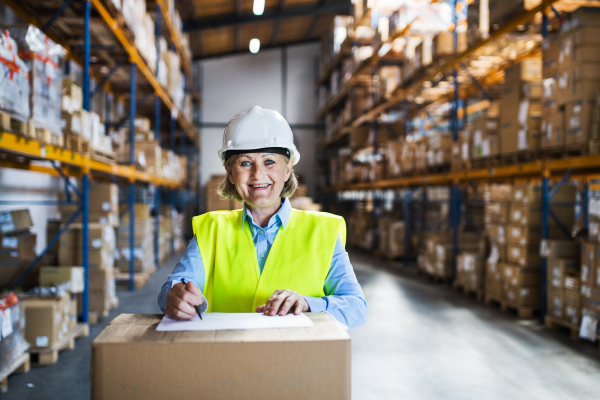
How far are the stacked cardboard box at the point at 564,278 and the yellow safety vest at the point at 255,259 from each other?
13.5 ft

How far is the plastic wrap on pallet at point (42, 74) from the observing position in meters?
3.55

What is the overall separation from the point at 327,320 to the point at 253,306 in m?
0.48

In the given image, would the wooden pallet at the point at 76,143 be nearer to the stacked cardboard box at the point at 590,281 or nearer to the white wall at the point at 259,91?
the stacked cardboard box at the point at 590,281

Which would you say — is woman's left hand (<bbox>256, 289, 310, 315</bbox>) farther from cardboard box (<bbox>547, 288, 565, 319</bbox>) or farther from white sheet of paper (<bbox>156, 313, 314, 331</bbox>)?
cardboard box (<bbox>547, 288, 565, 319</bbox>)

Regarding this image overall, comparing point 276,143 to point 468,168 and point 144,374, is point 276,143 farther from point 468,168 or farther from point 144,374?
point 468,168

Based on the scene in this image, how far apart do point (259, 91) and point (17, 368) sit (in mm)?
15525

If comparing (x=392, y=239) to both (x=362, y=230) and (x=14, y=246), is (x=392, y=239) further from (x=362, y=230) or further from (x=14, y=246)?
(x=14, y=246)

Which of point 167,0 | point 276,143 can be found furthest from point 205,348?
point 167,0

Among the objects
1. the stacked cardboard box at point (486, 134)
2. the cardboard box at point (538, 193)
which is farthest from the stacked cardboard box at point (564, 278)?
the stacked cardboard box at point (486, 134)

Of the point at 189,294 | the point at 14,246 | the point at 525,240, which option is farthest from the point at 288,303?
the point at 525,240

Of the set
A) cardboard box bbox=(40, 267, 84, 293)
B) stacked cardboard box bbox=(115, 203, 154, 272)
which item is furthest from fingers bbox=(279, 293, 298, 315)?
stacked cardboard box bbox=(115, 203, 154, 272)

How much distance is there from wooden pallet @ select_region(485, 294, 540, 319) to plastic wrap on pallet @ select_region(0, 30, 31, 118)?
231 inches

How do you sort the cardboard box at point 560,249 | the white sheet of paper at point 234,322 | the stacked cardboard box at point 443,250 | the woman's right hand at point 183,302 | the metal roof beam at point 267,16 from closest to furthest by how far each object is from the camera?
1. the white sheet of paper at point 234,322
2. the woman's right hand at point 183,302
3. the cardboard box at point 560,249
4. the stacked cardboard box at point 443,250
5. the metal roof beam at point 267,16

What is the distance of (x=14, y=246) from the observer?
452cm
